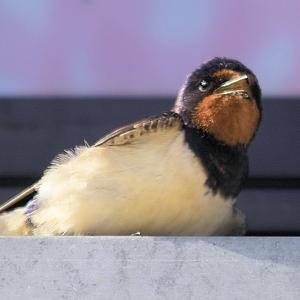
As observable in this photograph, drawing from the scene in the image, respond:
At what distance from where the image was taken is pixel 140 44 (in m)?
2.68

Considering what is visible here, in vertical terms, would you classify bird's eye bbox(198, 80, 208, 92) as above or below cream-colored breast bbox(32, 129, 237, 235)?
above

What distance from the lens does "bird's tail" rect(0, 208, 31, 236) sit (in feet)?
6.33

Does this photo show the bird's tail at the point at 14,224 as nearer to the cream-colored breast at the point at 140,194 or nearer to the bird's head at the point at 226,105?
the cream-colored breast at the point at 140,194

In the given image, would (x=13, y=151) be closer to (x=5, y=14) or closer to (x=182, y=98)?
(x=5, y=14)

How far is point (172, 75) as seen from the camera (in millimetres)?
2664

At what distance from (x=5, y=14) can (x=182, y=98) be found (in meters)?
0.92

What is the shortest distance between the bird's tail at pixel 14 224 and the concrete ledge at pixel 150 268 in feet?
0.95

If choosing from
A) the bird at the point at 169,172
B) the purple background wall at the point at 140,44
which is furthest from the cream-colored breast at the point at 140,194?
the purple background wall at the point at 140,44

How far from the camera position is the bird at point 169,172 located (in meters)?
1.77

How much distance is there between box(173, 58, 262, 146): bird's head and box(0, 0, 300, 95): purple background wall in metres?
0.78

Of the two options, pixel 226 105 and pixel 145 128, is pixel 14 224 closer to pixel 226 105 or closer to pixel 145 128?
pixel 145 128

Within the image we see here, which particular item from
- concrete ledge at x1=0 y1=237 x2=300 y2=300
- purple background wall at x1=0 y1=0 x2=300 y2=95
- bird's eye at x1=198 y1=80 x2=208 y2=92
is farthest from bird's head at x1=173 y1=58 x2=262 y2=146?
purple background wall at x1=0 y1=0 x2=300 y2=95

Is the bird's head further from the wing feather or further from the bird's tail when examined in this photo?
the bird's tail

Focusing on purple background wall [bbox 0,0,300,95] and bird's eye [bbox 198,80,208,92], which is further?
purple background wall [bbox 0,0,300,95]
